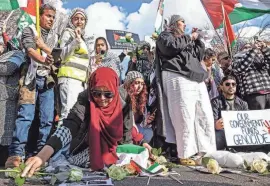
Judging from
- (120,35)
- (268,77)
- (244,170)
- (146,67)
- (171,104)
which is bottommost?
(244,170)

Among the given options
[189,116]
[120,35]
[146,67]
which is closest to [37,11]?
[189,116]

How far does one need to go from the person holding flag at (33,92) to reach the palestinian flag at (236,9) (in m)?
3.68

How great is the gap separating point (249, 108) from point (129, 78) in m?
1.48

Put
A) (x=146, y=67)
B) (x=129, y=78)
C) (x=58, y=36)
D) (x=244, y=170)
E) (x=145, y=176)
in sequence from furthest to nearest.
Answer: (x=146, y=67), (x=129, y=78), (x=58, y=36), (x=244, y=170), (x=145, y=176)

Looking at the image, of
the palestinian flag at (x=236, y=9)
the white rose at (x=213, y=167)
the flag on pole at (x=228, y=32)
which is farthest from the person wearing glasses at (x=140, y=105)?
the palestinian flag at (x=236, y=9)

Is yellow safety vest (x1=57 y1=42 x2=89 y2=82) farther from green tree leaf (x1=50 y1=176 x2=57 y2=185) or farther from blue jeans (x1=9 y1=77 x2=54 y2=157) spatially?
green tree leaf (x1=50 y1=176 x2=57 y2=185)

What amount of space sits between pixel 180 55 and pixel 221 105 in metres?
1.04

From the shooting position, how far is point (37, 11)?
13.4 feet

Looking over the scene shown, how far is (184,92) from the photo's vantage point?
4188 millimetres

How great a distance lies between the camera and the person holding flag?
3.73 metres

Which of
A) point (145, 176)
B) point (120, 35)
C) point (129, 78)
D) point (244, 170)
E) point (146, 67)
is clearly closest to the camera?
point (145, 176)

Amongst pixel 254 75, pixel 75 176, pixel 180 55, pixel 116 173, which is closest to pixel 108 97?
pixel 116 173

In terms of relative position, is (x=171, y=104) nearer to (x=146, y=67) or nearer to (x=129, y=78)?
(x=129, y=78)

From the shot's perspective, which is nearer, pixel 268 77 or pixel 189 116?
pixel 189 116
